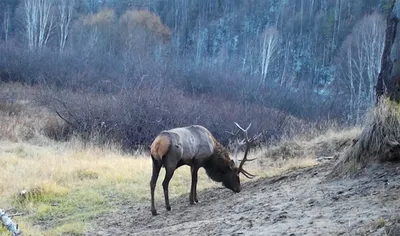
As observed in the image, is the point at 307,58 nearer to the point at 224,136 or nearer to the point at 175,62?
the point at 175,62

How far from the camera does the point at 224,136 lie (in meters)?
25.4

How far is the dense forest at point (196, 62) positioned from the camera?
24844 millimetres

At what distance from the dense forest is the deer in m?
12.6

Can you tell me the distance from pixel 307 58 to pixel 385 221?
5098cm

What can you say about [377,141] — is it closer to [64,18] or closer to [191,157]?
[191,157]

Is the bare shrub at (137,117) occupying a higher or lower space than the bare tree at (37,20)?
lower

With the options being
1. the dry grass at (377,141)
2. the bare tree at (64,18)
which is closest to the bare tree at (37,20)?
the bare tree at (64,18)

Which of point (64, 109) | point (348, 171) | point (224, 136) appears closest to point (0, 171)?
point (348, 171)

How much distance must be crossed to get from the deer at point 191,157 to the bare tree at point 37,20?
35265 millimetres

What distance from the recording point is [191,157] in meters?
8.74

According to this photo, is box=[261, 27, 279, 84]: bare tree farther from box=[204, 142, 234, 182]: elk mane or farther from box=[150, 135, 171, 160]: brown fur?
box=[150, 135, 171, 160]: brown fur

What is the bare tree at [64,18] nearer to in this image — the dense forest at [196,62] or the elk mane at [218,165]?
the dense forest at [196,62]

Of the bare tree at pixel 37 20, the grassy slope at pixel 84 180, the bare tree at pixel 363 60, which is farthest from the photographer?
the bare tree at pixel 37 20

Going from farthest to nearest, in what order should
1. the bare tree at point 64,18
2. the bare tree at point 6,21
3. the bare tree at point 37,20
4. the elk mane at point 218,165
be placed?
the bare tree at point 6,21, the bare tree at point 64,18, the bare tree at point 37,20, the elk mane at point 218,165
